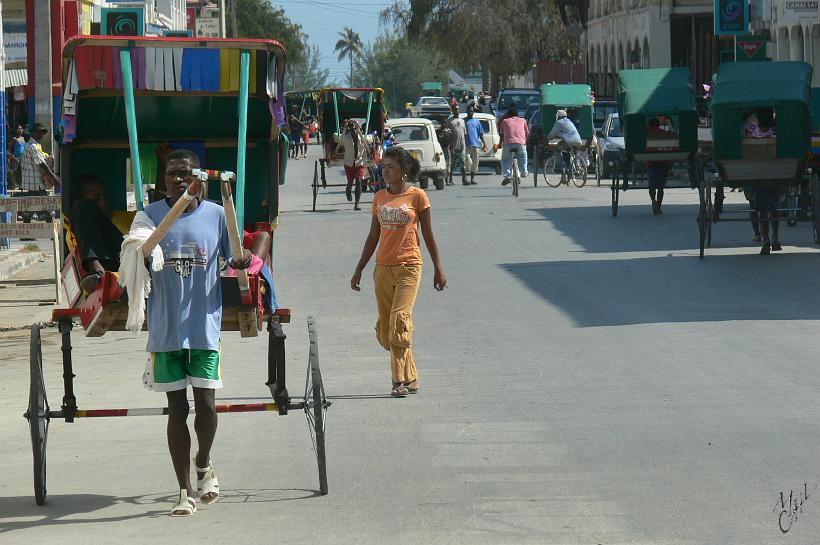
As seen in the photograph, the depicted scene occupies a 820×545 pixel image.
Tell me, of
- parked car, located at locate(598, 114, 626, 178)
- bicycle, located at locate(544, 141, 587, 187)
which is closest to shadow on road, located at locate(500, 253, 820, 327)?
bicycle, located at locate(544, 141, 587, 187)

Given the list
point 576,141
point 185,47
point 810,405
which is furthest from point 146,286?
point 576,141

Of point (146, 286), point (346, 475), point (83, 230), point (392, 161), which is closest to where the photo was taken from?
point (146, 286)

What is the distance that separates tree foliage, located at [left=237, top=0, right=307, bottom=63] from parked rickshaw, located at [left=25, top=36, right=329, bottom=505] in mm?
88374

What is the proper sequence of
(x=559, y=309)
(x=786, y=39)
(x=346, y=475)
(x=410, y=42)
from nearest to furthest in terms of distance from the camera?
(x=346, y=475) < (x=559, y=309) < (x=786, y=39) < (x=410, y=42)

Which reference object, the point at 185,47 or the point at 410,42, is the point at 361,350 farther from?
the point at 410,42

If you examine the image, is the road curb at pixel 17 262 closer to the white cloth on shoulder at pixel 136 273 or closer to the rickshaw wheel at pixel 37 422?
the rickshaw wheel at pixel 37 422

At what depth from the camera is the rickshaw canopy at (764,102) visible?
64.1 ft

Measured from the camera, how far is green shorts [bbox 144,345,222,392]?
6980mm

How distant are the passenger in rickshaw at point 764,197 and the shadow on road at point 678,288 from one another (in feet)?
1.45

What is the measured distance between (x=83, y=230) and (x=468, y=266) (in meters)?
10.4

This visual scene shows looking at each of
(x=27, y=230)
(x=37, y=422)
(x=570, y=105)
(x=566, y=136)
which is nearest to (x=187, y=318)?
(x=37, y=422)

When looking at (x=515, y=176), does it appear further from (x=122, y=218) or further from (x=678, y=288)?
(x=122, y=218)

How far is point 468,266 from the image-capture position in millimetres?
18859

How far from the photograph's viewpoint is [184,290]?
693cm
